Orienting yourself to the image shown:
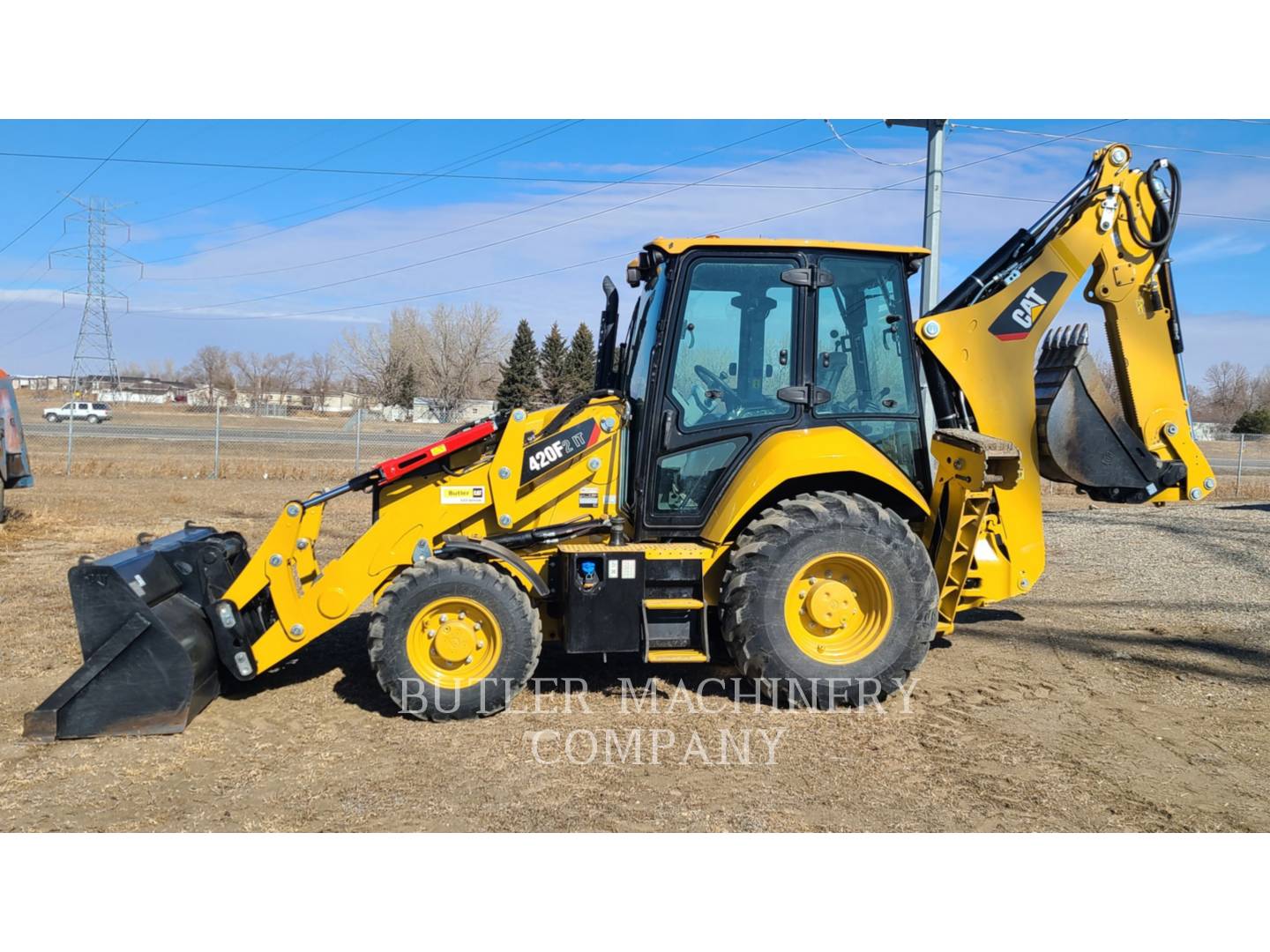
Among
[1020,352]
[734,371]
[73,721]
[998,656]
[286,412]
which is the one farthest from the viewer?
[286,412]

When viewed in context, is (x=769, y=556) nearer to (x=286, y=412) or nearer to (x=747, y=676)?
(x=747, y=676)

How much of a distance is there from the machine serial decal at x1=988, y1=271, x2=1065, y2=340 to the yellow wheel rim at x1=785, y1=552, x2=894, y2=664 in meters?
1.88

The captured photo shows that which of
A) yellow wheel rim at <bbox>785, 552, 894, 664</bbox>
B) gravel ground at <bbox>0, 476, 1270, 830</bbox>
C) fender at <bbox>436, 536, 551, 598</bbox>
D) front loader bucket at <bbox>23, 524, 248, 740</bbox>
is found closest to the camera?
gravel ground at <bbox>0, 476, 1270, 830</bbox>

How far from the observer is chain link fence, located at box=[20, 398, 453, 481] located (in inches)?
806

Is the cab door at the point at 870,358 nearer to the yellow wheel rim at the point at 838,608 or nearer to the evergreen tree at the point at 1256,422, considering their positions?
the yellow wheel rim at the point at 838,608

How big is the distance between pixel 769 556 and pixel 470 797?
2093 mm

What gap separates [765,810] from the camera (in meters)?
4.18

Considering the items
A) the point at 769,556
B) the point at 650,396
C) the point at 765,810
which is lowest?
the point at 765,810

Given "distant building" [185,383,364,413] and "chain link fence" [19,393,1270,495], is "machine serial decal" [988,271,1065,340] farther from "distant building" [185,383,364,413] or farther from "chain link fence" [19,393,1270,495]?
"distant building" [185,383,364,413]

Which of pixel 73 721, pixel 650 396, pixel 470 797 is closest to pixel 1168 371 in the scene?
pixel 650 396

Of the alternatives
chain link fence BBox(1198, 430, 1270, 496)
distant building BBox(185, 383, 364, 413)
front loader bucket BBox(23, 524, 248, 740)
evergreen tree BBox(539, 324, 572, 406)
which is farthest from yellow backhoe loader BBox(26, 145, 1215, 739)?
distant building BBox(185, 383, 364, 413)

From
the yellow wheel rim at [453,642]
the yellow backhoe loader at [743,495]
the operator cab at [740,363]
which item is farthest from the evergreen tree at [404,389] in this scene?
the yellow wheel rim at [453,642]

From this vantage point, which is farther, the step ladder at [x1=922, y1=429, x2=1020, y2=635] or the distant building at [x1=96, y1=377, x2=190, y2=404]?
the distant building at [x1=96, y1=377, x2=190, y2=404]

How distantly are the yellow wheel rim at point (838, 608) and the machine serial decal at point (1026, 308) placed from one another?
1877mm
